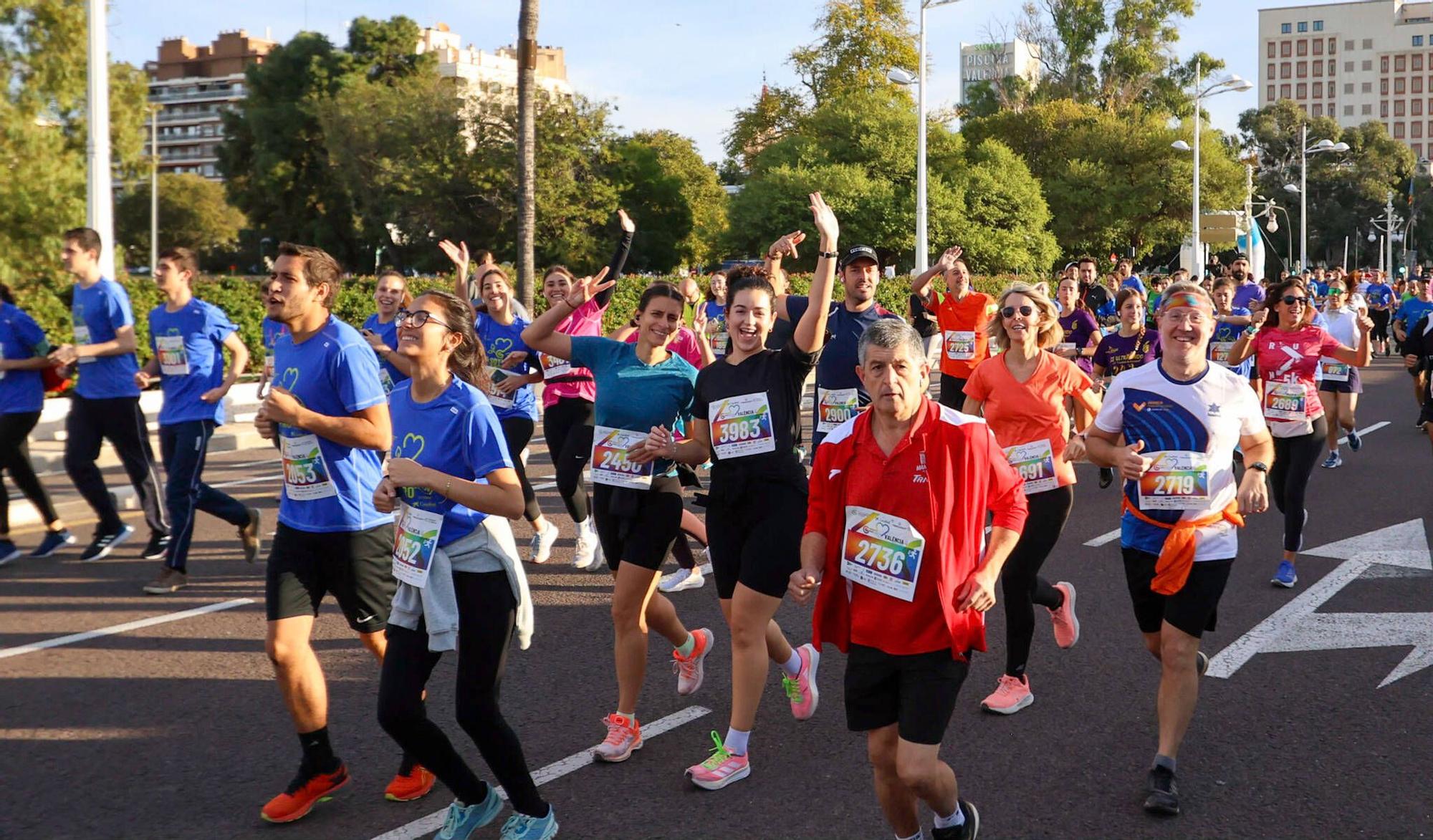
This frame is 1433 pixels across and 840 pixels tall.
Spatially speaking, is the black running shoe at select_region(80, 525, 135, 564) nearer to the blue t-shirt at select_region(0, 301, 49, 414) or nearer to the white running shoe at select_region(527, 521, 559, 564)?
the blue t-shirt at select_region(0, 301, 49, 414)

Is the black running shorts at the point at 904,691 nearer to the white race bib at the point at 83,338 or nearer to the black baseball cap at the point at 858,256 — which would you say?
the black baseball cap at the point at 858,256

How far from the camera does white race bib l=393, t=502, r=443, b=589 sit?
163 inches

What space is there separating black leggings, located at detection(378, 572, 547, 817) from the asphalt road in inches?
16.1

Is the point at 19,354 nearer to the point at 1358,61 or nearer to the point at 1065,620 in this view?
the point at 1065,620

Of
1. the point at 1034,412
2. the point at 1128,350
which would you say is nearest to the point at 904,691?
the point at 1034,412

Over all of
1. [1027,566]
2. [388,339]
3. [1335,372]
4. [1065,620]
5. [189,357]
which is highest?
[388,339]

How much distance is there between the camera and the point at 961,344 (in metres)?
10.9

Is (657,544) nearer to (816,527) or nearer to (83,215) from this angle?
(816,527)

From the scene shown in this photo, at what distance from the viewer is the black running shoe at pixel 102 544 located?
29.5 feet

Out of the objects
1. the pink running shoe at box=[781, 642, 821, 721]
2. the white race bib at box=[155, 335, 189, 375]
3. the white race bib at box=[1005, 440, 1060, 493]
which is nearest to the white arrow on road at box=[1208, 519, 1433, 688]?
the white race bib at box=[1005, 440, 1060, 493]

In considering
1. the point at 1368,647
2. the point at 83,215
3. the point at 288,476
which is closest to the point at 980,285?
the point at 83,215

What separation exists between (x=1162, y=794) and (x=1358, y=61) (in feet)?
641

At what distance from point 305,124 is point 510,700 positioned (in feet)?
189

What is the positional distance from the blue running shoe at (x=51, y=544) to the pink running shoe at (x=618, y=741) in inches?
227
